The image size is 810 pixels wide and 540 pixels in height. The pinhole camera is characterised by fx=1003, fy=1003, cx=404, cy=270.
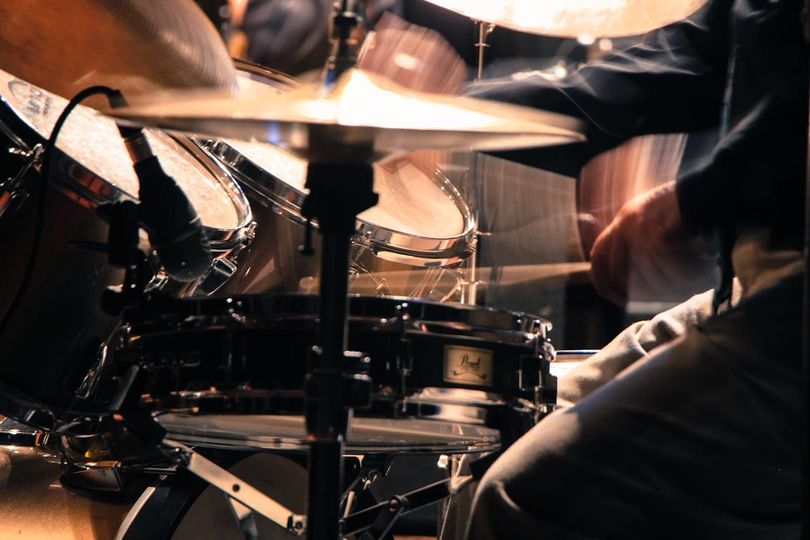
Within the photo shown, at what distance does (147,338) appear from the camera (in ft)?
3.96

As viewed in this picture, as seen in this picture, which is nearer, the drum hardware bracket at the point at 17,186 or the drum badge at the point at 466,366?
the drum badge at the point at 466,366

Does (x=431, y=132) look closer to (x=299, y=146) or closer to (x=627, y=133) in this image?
(x=299, y=146)

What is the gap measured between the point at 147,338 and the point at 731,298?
2.31 feet

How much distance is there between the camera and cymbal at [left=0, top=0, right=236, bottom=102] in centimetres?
123

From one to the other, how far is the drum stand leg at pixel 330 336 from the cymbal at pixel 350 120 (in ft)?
0.09

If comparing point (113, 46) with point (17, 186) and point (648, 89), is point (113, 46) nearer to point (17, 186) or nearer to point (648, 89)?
point (17, 186)

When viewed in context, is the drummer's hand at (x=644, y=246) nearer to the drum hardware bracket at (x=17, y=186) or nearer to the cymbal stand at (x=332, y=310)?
the cymbal stand at (x=332, y=310)

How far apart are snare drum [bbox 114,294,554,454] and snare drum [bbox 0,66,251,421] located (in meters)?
0.32

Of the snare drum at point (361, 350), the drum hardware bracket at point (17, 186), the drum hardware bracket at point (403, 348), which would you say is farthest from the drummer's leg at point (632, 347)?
the drum hardware bracket at point (17, 186)

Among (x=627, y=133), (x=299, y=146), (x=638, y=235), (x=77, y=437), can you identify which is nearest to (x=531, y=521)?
(x=299, y=146)

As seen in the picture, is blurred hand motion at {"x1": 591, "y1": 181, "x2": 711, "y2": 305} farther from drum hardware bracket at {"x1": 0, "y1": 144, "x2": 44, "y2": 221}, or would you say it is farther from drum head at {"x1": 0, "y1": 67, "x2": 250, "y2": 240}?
drum hardware bracket at {"x1": 0, "y1": 144, "x2": 44, "y2": 221}

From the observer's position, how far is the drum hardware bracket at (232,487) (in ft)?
4.13

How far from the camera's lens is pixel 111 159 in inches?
64.0

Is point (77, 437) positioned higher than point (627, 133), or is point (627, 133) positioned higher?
point (627, 133)
